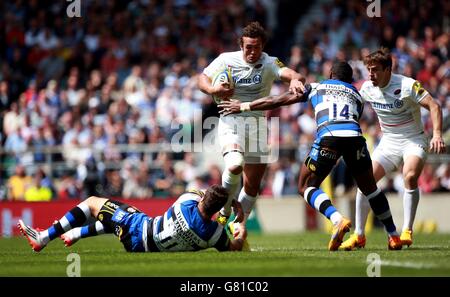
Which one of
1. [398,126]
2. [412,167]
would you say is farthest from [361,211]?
[398,126]

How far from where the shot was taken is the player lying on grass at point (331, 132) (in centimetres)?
1238

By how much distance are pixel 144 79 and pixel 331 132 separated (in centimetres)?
1421

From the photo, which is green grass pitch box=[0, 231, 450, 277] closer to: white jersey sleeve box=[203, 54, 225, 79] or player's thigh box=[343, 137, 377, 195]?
player's thigh box=[343, 137, 377, 195]

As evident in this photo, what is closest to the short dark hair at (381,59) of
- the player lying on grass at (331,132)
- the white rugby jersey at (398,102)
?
the white rugby jersey at (398,102)

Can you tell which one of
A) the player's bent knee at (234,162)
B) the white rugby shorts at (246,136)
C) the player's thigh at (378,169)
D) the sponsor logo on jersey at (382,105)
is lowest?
the player's thigh at (378,169)

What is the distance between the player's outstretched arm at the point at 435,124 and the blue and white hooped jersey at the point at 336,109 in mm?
1078

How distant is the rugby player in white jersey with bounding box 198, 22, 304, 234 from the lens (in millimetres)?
13195

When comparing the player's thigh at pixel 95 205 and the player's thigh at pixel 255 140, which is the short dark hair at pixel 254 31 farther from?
the player's thigh at pixel 95 205

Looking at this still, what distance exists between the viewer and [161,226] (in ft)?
38.5

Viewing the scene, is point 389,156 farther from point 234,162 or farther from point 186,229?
point 186,229

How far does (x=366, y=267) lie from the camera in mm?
10477

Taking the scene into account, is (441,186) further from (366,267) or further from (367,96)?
(366,267)
